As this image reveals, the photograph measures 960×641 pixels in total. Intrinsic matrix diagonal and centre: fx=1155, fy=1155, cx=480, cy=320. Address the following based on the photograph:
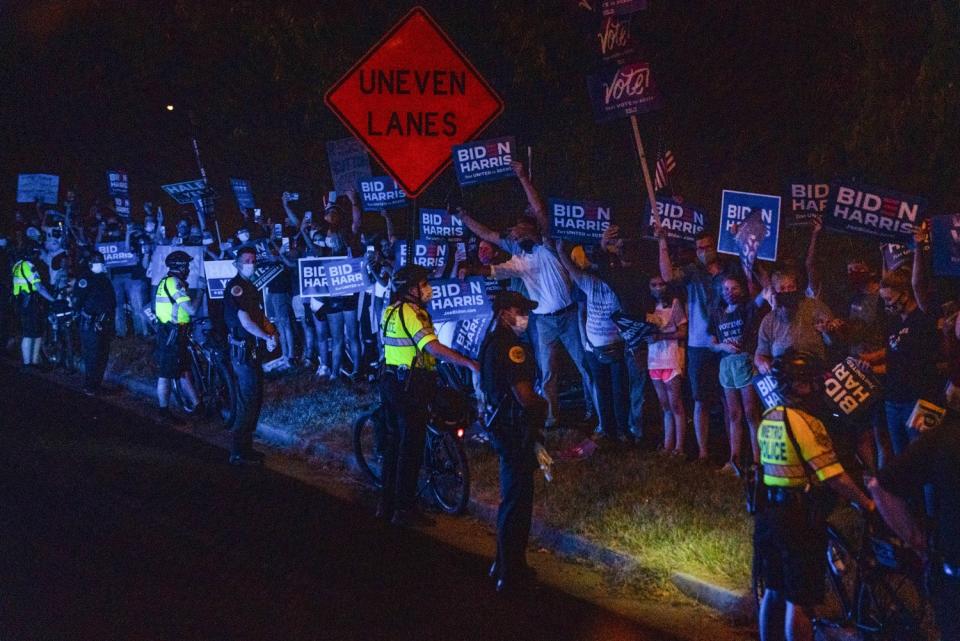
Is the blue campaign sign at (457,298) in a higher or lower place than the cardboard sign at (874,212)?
lower

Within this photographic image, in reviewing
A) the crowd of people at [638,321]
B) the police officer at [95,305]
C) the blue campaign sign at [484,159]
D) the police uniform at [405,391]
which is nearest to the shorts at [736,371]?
the crowd of people at [638,321]

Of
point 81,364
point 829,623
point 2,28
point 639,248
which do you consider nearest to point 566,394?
point 639,248

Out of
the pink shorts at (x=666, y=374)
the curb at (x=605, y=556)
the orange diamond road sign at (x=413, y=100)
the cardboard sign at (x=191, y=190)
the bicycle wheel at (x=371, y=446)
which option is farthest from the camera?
the cardboard sign at (x=191, y=190)

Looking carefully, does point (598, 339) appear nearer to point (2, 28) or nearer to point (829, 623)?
point (829, 623)

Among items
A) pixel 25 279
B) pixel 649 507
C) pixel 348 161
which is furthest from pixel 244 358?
pixel 25 279

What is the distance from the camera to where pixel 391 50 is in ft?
35.5

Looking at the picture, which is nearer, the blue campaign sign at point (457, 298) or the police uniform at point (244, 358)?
the police uniform at point (244, 358)

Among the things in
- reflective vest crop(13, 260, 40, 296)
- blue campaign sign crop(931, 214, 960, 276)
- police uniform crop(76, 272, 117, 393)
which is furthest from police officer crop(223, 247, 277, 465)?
reflective vest crop(13, 260, 40, 296)

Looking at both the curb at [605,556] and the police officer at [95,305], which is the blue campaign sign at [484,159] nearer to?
the curb at [605,556]

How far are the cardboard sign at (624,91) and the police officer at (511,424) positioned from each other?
4.23 metres

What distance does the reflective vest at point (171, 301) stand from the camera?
13.5 metres

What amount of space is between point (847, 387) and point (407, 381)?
337cm

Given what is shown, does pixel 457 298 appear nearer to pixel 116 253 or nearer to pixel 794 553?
pixel 794 553

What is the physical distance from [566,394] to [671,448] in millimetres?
3364
